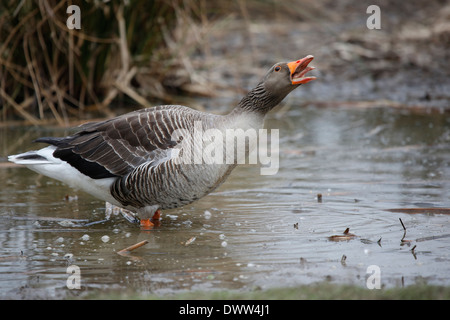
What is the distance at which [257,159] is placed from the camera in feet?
25.6

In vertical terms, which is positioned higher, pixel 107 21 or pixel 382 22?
pixel 382 22

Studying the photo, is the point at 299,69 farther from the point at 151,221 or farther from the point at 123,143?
the point at 151,221

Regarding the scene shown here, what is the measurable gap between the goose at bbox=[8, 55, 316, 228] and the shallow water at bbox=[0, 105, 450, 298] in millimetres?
308

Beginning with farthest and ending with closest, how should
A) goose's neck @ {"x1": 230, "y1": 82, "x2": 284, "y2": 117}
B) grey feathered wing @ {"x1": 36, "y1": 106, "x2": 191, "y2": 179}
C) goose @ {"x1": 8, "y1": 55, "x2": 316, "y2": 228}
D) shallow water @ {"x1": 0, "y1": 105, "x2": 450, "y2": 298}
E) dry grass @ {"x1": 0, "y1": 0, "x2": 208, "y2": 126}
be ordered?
dry grass @ {"x1": 0, "y1": 0, "x2": 208, "y2": 126}
goose's neck @ {"x1": 230, "y1": 82, "x2": 284, "y2": 117}
grey feathered wing @ {"x1": 36, "y1": 106, "x2": 191, "y2": 179}
goose @ {"x1": 8, "y1": 55, "x2": 316, "y2": 228}
shallow water @ {"x1": 0, "y1": 105, "x2": 450, "y2": 298}

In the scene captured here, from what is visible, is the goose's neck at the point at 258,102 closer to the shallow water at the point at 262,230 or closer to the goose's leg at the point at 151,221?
the shallow water at the point at 262,230

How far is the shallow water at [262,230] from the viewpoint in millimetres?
4129

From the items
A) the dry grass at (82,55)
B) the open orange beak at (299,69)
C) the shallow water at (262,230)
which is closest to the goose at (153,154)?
the open orange beak at (299,69)

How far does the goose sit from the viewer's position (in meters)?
5.22

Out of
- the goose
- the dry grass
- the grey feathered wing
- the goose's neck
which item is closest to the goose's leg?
the goose

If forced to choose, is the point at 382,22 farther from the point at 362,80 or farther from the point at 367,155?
the point at 367,155

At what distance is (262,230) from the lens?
17.0 ft

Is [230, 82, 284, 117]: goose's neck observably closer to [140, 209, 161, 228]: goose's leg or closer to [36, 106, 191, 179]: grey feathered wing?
[36, 106, 191, 179]: grey feathered wing
